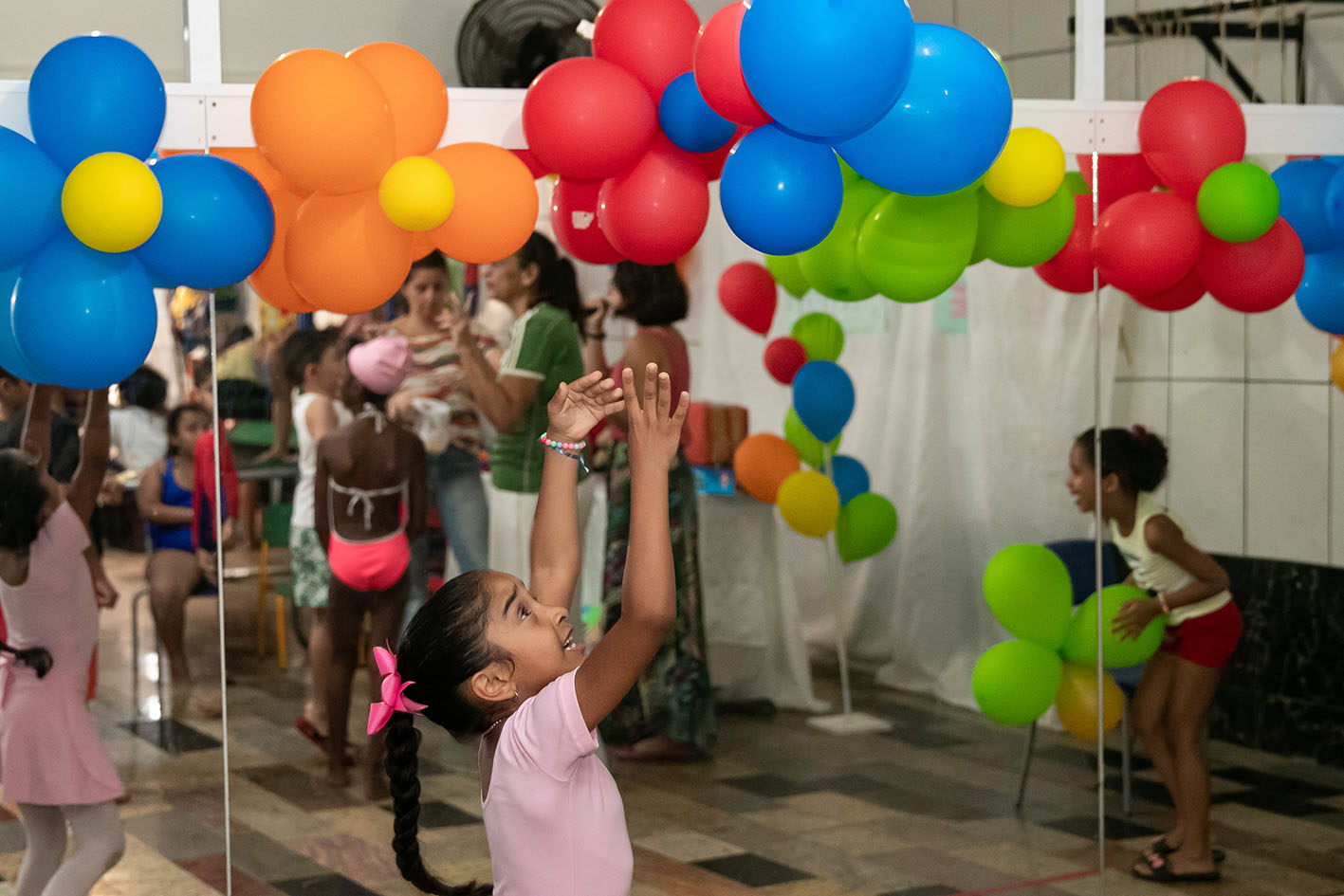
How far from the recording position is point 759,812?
366 cm

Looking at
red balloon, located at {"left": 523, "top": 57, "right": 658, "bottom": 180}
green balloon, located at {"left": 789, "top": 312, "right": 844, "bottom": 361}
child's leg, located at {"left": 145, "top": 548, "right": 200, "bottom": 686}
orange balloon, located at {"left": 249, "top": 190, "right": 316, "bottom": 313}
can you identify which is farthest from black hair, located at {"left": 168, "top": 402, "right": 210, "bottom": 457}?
green balloon, located at {"left": 789, "top": 312, "right": 844, "bottom": 361}

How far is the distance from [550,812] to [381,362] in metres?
1.77

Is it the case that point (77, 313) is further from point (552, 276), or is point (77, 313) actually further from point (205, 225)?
point (552, 276)

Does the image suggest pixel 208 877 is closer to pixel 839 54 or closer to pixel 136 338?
pixel 136 338

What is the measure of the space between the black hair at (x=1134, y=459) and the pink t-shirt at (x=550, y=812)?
211cm

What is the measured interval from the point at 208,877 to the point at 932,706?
1837mm

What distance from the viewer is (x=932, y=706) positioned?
3842 mm

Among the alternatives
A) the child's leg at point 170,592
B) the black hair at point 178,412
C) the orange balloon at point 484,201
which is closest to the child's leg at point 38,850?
the child's leg at point 170,592

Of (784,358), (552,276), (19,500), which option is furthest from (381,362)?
(784,358)

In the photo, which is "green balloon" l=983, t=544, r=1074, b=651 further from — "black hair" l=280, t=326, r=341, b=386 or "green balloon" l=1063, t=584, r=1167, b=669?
"black hair" l=280, t=326, r=341, b=386

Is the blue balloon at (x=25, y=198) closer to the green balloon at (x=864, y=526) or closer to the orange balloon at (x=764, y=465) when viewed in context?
the orange balloon at (x=764, y=465)

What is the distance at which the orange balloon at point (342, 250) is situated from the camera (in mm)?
2496

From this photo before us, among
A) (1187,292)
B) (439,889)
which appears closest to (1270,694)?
(1187,292)

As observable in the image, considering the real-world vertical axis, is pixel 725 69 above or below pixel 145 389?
above
